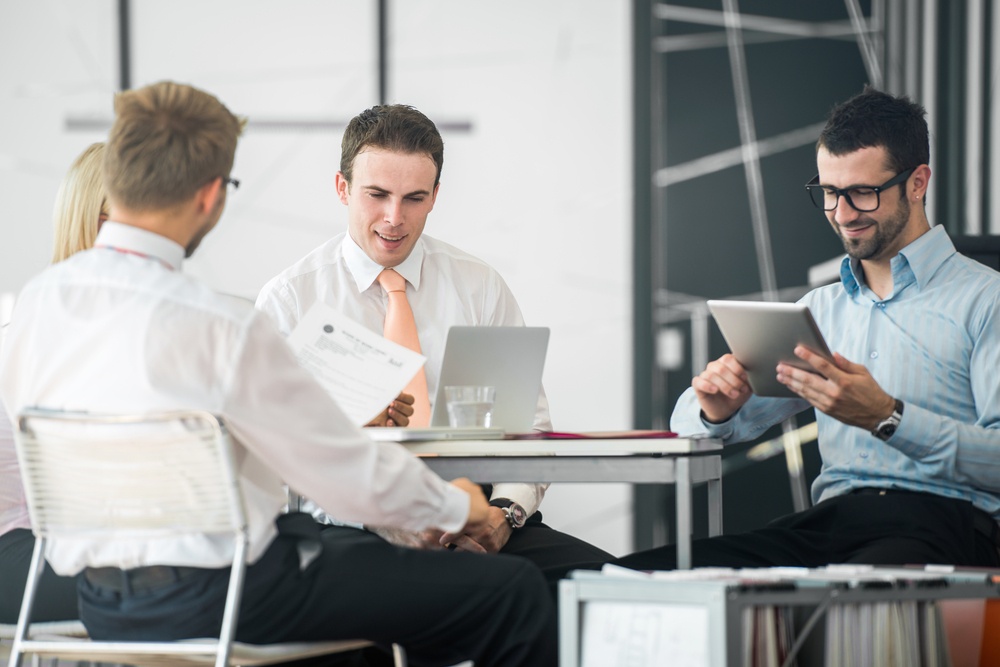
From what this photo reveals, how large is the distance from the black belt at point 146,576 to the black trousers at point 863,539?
1.01m

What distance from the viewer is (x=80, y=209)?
244cm

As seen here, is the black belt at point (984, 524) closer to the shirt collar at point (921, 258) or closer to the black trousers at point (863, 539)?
the black trousers at point (863, 539)

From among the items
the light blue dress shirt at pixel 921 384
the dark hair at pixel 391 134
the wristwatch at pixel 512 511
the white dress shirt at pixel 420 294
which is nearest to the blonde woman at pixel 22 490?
the white dress shirt at pixel 420 294

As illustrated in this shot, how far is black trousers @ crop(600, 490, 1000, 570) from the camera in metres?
2.29

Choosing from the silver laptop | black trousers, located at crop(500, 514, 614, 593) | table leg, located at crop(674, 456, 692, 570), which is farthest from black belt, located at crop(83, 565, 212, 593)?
black trousers, located at crop(500, 514, 614, 593)

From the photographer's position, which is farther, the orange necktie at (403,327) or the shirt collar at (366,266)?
the shirt collar at (366,266)

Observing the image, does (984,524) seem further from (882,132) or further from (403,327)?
(403,327)

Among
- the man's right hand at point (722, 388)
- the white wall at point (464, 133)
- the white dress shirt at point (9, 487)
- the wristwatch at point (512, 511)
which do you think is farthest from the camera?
the white wall at point (464, 133)

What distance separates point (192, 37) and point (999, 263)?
3074mm

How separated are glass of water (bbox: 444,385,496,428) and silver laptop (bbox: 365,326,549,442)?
34 millimetres

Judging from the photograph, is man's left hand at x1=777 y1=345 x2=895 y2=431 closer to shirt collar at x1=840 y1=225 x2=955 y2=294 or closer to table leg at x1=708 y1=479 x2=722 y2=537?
table leg at x1=708 y1=479 x2=722 y2=537

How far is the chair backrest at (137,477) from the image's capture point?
163 centimetres

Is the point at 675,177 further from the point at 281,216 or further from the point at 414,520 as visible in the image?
the point at 414,520

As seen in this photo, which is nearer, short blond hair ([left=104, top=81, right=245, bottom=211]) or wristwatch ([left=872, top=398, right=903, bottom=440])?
short blond hair ([left=104, top=81, right=245, bottom=211])
